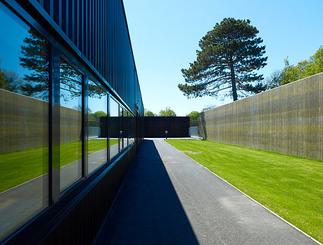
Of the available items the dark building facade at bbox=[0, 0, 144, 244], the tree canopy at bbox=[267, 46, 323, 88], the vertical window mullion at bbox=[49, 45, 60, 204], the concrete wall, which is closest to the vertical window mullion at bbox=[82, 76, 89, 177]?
the dark building facade at bbox=[0, 0, 144, 244]

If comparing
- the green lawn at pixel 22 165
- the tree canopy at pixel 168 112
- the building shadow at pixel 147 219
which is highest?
the tree canopy at pixel 168 112

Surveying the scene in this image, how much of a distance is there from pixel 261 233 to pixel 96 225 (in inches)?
116

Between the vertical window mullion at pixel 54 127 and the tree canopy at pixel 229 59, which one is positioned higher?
the tree canopy at pixel 229 59

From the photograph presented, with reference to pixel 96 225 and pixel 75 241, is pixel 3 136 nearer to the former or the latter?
pixel 75 241

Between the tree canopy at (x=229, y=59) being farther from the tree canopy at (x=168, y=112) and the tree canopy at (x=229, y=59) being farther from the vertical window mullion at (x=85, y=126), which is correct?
the tree canopy at (x=168, y=112)

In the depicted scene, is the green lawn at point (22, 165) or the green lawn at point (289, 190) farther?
the green lawn at point (289, 190)

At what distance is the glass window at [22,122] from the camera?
4.79 ft

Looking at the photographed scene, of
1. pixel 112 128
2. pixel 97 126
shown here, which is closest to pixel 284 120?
pixel 112 128

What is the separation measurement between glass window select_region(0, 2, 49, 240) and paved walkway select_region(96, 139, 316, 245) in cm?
206

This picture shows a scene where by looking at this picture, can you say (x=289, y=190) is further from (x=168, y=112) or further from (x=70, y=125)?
(x=168, y=112)

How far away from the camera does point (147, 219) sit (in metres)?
4.10

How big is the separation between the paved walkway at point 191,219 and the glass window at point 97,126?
4.31 feet

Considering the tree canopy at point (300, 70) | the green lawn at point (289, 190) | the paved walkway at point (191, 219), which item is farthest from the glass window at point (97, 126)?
the tree canopy at point (300, 70)

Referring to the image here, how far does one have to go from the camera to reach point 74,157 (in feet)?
9.39
